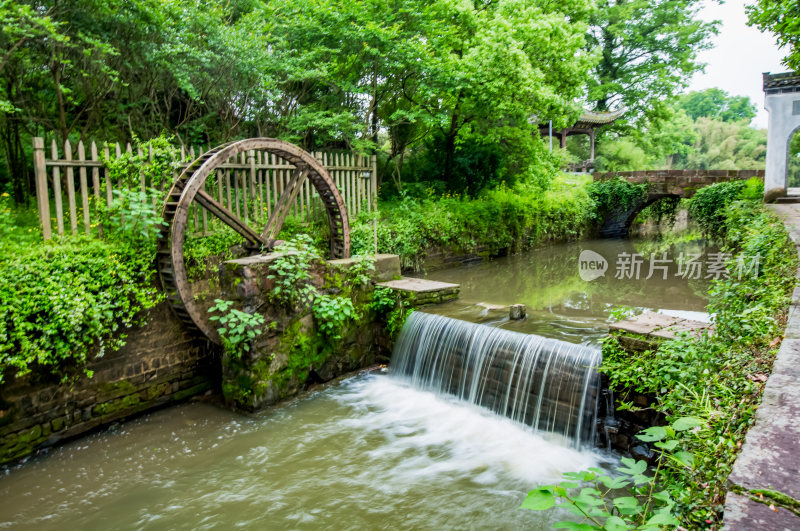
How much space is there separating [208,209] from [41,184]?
198 centimetres

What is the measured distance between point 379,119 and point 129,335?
8.37 meters

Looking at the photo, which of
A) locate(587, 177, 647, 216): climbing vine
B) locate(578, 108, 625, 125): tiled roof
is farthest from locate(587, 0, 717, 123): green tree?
locate(587, 177, 647, 216): climbing vine

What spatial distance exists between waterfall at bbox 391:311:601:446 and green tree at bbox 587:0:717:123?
21.5 meters

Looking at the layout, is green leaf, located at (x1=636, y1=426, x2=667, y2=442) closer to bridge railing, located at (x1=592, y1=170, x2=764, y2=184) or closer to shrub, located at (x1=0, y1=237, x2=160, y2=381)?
shrub, located at (x1=0, y1=237, x2=160, y2=381)

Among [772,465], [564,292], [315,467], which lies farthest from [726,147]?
[772,465]

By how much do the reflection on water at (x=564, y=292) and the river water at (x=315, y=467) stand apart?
0.10 meters

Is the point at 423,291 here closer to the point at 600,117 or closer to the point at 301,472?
the point at 301,472

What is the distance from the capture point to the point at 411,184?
1401cm

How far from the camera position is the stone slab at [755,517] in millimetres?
1441

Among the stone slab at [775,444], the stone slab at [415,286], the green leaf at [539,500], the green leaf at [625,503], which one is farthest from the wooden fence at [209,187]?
the stone slab at [775,444]

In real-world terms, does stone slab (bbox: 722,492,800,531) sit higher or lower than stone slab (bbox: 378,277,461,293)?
higher

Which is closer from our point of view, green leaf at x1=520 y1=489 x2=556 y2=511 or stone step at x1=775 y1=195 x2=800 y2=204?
green leaf at x1=520 y1=489 x2=556 y2=511

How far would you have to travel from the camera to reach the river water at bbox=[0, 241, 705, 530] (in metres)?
4.41

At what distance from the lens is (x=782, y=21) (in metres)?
7.46
